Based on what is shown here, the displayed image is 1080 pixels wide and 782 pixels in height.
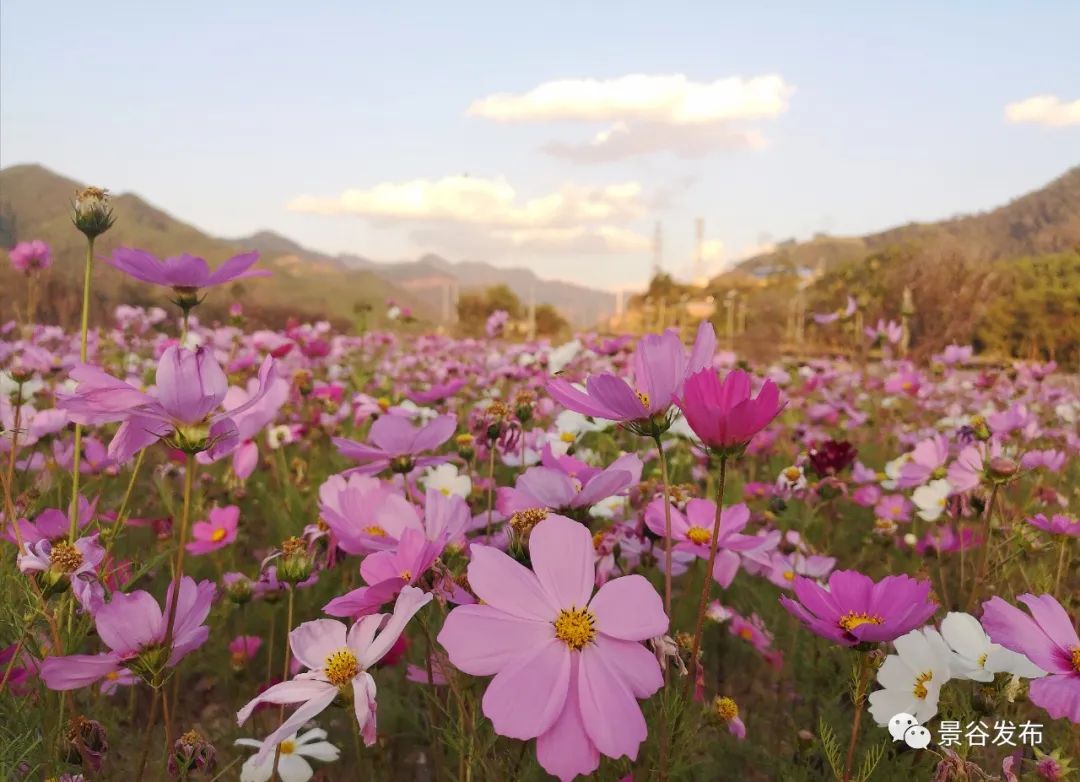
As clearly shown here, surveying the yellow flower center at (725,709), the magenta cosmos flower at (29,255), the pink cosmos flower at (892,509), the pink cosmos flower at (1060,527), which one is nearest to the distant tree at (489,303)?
the magenta cosmos flower at (29,255)

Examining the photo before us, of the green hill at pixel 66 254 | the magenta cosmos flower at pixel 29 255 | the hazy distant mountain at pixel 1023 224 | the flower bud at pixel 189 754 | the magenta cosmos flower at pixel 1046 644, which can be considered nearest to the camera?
the magenta cosmos flower at pixel 1046 644

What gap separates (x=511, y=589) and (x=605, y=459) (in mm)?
1437

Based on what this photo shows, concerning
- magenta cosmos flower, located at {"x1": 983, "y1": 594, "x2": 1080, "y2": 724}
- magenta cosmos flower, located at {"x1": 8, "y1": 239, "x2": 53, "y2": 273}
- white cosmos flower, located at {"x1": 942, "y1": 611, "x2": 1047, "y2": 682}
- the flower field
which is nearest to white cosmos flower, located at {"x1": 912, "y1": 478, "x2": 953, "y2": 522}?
the flower field

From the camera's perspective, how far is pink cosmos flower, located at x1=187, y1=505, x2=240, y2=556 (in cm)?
151

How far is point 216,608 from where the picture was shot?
5.32ft

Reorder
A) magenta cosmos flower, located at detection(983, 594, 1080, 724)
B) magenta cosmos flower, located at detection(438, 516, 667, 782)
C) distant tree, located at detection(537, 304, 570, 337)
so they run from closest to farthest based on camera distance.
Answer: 1. magenta cosmos flower, located at detection(438, 516, 667, 782)
2. magenta cosmos flower, located at detection(983, 594, 1080, 724)
3. distant tree, located at detection(537, 304, 570, 337)

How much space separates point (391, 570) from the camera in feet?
2.20

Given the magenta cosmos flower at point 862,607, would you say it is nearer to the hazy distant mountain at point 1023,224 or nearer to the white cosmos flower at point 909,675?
the white cosmos flower at point 909,675

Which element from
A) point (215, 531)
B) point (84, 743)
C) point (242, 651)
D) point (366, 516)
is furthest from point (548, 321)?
point (84, 743)

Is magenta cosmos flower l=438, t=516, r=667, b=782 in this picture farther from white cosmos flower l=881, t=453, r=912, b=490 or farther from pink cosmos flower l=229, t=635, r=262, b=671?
white cosmos flower l=881, t=453, r=912, b=490

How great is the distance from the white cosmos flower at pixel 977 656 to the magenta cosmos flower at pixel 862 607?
10cm

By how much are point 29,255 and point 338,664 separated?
193 cm

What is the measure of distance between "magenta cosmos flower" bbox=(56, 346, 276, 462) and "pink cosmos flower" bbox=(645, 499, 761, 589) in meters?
0.48

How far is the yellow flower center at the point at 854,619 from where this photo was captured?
28.3 inches
